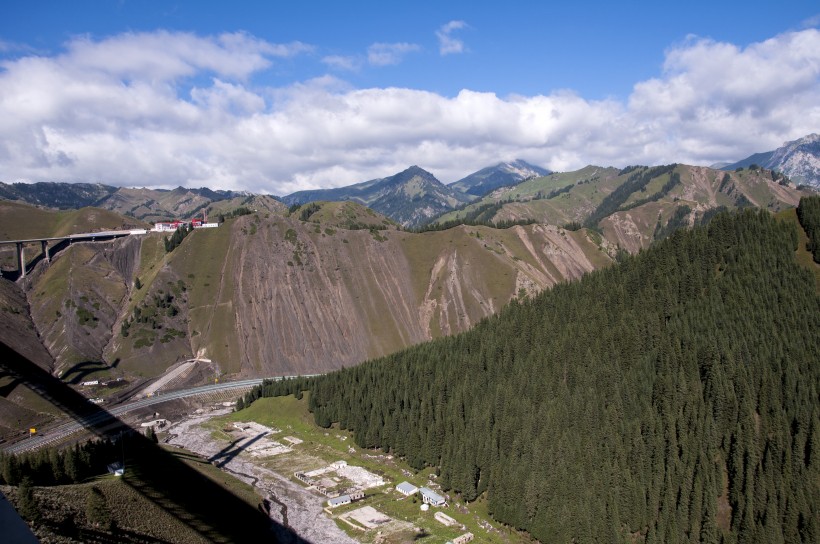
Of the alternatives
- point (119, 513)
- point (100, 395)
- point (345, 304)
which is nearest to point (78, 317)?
point (100, 395)

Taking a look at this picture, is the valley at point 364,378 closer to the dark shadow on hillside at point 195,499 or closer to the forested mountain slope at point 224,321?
the forested mountain slope at point 224,321

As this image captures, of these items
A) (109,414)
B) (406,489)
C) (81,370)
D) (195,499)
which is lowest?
(406,489)

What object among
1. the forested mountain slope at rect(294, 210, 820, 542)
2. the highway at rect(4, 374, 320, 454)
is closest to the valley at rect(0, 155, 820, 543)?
the forested mountain slope at rect(294, 210, 820, 542)

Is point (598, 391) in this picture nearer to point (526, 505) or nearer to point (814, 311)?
point (526, 505)

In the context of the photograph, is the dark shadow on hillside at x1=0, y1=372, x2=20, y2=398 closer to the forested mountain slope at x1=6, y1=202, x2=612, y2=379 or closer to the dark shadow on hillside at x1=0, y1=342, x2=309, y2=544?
the forested mountain slope at x1=6, y1=202, x2=612, y2=379

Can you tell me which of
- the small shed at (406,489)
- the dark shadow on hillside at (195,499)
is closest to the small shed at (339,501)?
the small shed at (406,489)

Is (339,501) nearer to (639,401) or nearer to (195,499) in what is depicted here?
(195,499)

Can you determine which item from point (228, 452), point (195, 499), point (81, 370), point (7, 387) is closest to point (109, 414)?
point (7, 387)
